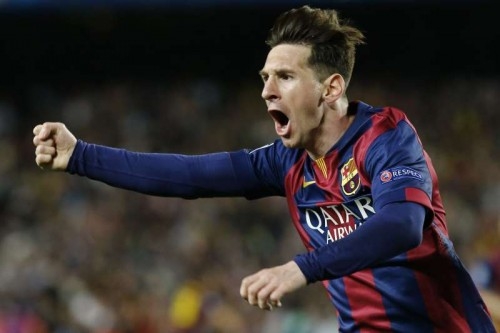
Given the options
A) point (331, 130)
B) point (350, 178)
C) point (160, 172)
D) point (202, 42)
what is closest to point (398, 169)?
point (350, 178)

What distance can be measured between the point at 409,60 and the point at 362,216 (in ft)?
34.0

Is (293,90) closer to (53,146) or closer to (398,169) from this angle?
(398,169)

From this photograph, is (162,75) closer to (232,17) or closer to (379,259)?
(232,17)

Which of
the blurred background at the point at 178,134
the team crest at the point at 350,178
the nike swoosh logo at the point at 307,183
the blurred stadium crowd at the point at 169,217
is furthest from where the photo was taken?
the blurred background at the point at 178,134

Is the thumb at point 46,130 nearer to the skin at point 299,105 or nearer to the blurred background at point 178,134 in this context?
the skin at point 299,105

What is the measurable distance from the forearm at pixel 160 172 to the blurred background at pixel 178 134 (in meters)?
2.21

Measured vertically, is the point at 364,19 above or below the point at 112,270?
above

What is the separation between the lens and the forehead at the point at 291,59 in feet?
11.9

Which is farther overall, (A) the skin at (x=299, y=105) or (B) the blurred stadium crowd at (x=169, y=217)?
(B) the blurred stadium crowd at (x=169, y=217)

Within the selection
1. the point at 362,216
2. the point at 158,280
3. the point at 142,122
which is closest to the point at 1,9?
the point at 142,122

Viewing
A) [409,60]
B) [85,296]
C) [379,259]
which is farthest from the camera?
[409,60]

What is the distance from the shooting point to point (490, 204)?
1036 cm

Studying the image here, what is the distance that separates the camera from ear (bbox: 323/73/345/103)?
3.70 metres

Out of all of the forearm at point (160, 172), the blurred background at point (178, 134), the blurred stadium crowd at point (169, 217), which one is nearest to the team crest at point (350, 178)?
the forearm at point (160, 172)
